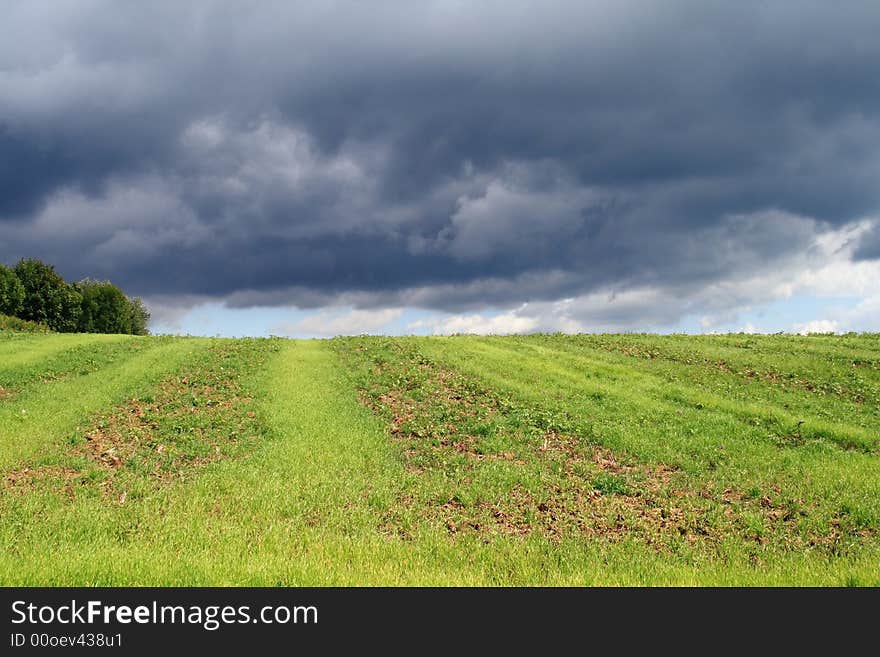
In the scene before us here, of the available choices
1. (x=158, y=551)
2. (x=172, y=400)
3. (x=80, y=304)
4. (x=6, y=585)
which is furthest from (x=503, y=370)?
(x=80, y=304)

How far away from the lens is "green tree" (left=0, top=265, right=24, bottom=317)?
96312 millimetres

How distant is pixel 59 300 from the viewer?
347ft

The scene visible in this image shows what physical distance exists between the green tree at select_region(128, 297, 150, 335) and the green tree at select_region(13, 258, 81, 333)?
67.8ft

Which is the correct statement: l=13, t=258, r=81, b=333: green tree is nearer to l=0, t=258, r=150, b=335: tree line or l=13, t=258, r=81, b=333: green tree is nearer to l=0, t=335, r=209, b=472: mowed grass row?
l=0, t=258, r=150, b=335: tree line

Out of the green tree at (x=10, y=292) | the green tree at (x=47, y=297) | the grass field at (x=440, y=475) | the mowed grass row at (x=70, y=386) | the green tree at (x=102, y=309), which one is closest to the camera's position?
the grass field at (x=440, y=475)

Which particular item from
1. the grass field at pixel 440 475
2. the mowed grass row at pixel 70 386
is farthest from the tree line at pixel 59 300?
the grass field at pixel 440 475

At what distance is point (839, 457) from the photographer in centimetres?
2003

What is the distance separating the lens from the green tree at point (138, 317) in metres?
132

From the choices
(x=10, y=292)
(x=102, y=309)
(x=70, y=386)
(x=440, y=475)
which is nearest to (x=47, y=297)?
(x=10, y=292)

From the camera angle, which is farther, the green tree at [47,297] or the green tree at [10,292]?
the green tree at [47,297]

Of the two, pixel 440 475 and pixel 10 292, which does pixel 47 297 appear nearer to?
pixel 10 292

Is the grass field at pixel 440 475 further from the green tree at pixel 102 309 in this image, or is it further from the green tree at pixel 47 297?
the green tree at pixel 102 309


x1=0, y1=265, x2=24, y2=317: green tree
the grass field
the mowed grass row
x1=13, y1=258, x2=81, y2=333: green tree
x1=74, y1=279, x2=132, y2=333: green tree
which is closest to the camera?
the grass field

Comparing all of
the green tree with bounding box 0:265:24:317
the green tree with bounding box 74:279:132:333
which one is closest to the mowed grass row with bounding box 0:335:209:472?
the green tree with bounding box 0:265:24:317
